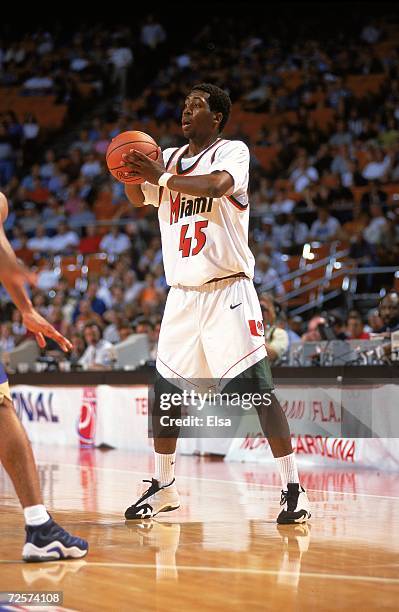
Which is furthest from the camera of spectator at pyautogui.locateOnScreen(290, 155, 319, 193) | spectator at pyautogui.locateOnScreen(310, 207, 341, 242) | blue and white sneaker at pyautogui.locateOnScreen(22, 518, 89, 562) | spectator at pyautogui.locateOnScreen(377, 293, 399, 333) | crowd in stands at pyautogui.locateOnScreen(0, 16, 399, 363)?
spectator at pyautogui.locateOnScreen(290, 155, 319, 193)

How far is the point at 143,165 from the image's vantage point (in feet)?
17.8

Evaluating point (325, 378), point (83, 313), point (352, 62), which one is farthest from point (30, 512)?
point (352, 62)

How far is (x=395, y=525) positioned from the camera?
17.8 ft

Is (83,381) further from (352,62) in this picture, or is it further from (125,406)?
(352,62)

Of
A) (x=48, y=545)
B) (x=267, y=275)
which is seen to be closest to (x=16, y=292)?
(x=48, y=545)

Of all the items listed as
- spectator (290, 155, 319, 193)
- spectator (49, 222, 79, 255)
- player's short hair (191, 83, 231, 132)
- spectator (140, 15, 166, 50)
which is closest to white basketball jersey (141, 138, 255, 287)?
player's short hair (191, 83, 231, 132)

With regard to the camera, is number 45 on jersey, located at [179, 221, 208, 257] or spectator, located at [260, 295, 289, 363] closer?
number 45 on jersey, located at [179, 221, 208, 257]

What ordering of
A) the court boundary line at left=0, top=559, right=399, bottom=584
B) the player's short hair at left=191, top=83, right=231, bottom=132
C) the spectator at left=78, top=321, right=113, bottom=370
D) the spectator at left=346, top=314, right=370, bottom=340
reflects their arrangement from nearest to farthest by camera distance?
the court boundary line at left=0, top=559, right=399, bottom=584 → the player's short hair at left=191, top=83, right=231, bottom=132 → the spectator at left=346, top=314, right=370, bottom=340 → the spectator at left=78, top=321, right=113, bottom=370

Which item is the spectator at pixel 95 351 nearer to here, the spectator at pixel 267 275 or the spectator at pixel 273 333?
the spectator at pixel 267 275

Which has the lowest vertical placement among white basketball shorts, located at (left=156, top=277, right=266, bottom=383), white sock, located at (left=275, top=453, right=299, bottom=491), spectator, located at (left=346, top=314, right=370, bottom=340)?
spectator, located at (left=346, top=314, right=370, bottom=340)

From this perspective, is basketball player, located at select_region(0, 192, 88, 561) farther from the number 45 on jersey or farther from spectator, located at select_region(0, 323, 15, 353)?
spectator, located at select_region(0, 323, 15, 353)

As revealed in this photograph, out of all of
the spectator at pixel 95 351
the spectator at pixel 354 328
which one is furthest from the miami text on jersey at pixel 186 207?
the spectator at pixel 95 351

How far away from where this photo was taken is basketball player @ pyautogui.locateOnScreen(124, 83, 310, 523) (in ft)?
18.0

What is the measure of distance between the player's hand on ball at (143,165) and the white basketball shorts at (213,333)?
0.69 metres
